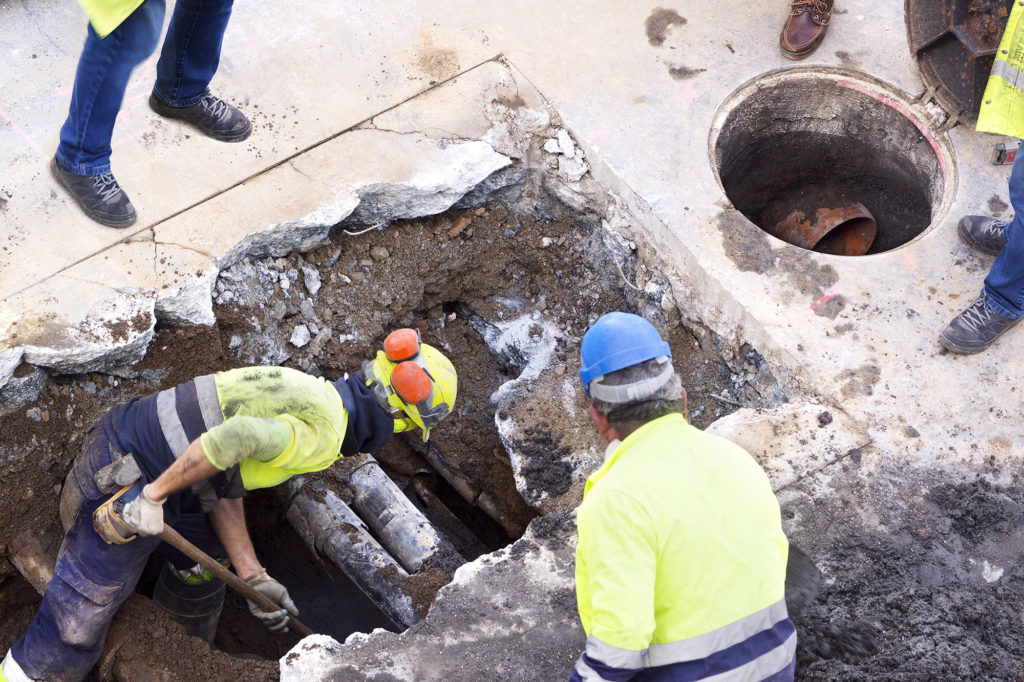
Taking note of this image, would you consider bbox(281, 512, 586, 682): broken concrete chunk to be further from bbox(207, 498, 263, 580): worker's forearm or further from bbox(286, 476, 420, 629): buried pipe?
bbox(207, 498, 263, 580): worker's forearm

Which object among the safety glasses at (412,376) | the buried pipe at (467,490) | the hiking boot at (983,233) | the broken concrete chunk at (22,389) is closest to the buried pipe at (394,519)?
the buried pipe at (467,490)

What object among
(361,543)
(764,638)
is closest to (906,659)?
(764,638)

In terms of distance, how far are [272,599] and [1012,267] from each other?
10.7 feet

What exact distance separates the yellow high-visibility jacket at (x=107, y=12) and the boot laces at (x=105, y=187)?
2.47 feet

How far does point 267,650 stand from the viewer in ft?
13.0

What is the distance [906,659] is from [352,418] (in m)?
2.05

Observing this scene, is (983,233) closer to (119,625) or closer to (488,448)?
(488,448)

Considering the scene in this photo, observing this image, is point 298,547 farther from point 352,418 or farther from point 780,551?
point 780,551

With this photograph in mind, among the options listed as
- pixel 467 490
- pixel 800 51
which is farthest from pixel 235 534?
pixel 800 51

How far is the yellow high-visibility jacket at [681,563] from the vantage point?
2107mm

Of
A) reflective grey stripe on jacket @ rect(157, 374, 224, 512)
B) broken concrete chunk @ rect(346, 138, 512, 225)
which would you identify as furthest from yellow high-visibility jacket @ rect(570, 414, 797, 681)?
broken concrete chunk @ rect(346, 138, 512, 225)

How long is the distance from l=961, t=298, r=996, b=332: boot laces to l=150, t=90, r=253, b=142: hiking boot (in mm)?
3235

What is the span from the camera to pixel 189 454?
2816 mm

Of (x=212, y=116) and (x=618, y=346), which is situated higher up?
(x=618, y=346)
